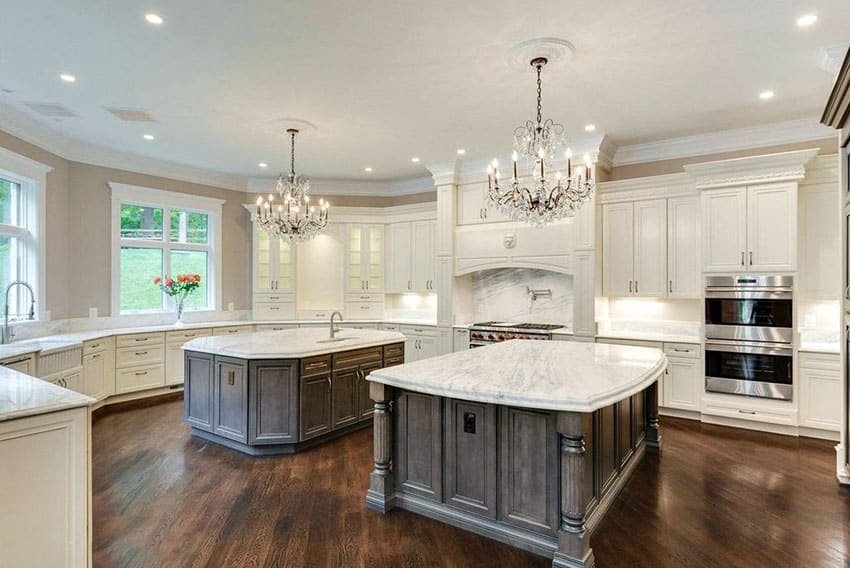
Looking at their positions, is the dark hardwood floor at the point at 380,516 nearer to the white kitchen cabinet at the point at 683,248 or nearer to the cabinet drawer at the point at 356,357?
the cabinet drawer at the point at 356,357

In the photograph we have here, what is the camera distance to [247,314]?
7207 mm

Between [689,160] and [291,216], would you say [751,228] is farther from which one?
[291,216]

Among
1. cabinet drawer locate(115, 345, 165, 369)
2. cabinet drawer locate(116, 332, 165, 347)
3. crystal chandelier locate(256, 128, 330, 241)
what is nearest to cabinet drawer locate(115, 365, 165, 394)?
cabinet drawer locate(115, 345, 165, 369)

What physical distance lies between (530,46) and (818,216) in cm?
350

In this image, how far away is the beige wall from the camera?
460 centimetres

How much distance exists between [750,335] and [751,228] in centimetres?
105

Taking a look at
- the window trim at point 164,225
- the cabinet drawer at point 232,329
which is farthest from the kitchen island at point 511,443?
the window trim at point 164,225

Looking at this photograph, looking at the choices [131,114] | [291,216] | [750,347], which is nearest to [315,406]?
[291,216]

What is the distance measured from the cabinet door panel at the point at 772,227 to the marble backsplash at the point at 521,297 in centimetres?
189

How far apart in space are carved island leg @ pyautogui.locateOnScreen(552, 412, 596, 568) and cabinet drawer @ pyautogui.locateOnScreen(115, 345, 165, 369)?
5.29 m

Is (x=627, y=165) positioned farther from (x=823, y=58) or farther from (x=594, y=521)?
(x=594, y=521)

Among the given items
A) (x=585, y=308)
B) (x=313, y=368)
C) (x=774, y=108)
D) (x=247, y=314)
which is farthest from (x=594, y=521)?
(x=247, y=314)

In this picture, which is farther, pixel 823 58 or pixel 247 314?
pixel 247 314

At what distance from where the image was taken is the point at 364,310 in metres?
7.36
